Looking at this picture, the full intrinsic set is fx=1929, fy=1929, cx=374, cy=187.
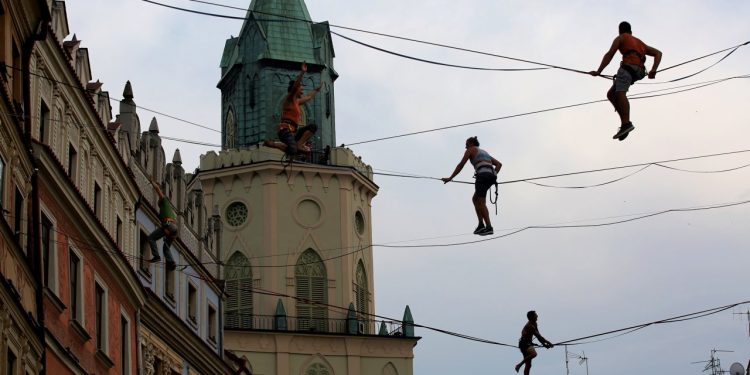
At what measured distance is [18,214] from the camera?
108 feet

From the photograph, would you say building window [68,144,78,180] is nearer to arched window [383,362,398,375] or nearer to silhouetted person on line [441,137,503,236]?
silhouetted person on line [441,137,503,236]

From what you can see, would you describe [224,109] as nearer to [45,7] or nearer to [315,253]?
[315,253]

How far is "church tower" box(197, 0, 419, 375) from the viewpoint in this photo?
256 ft

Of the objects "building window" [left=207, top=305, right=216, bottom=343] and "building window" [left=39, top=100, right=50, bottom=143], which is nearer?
"building window" [left=39, top=100, right=50, bottom=143]

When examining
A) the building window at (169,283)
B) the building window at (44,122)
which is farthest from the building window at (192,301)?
the building window at (44,122)

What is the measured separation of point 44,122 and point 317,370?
41269mm

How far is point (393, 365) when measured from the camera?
258ft

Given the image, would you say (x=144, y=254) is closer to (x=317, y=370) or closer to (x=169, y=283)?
Result: (x=169, y=283)

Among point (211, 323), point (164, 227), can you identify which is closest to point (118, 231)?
point (164, 227)

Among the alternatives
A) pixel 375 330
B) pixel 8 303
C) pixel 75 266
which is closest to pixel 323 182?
pixel 375 330

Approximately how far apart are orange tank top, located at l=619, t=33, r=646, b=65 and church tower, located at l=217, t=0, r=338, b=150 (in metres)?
51.0

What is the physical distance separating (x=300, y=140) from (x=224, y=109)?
50.2 meters

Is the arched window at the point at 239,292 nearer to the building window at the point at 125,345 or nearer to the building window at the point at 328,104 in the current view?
the building window at the point at 328,104

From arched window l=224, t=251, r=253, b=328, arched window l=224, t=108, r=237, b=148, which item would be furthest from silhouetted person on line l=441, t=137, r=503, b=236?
arched window l=224, t=108, r=237, b=148
